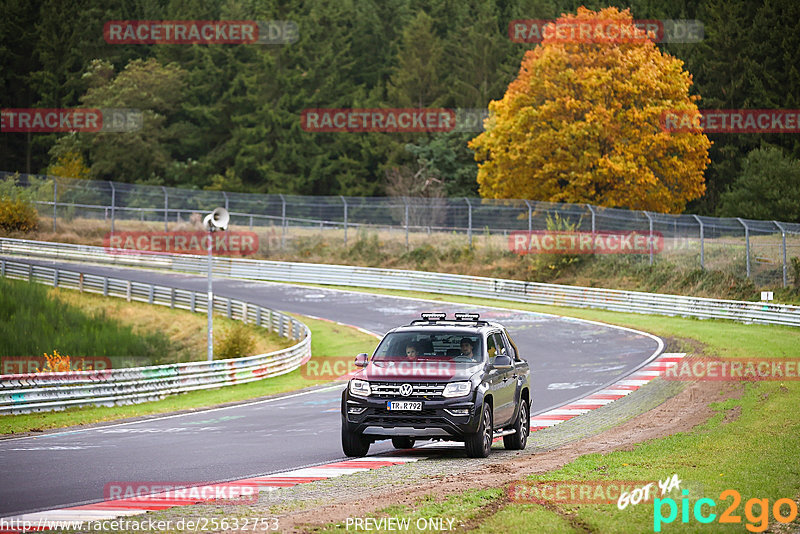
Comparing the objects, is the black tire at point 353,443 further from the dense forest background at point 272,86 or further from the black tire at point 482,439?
the dense forest background at point 272,86

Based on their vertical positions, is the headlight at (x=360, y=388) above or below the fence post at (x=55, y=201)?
below

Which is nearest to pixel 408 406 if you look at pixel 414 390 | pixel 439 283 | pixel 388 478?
pixel 414 390

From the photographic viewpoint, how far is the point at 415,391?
1387 cm

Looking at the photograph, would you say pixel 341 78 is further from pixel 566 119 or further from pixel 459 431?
pixel 459 431

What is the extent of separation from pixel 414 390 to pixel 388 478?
Answer: 175 centimetres

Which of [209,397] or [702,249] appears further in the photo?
[702,249]

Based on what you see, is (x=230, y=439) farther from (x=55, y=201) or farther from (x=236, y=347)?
(x=55, y=201)

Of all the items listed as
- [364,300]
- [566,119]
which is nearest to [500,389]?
[364,300]

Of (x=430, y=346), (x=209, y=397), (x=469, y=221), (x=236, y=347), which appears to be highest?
(x=469, y=221)

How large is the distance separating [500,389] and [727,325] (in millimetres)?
26001

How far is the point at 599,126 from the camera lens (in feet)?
168

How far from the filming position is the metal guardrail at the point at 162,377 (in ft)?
74.3

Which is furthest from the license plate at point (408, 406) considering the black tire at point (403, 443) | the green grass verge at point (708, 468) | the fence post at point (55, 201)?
the fence post at point (55, 201)

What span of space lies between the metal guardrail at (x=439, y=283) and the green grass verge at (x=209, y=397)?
11.7 metres
